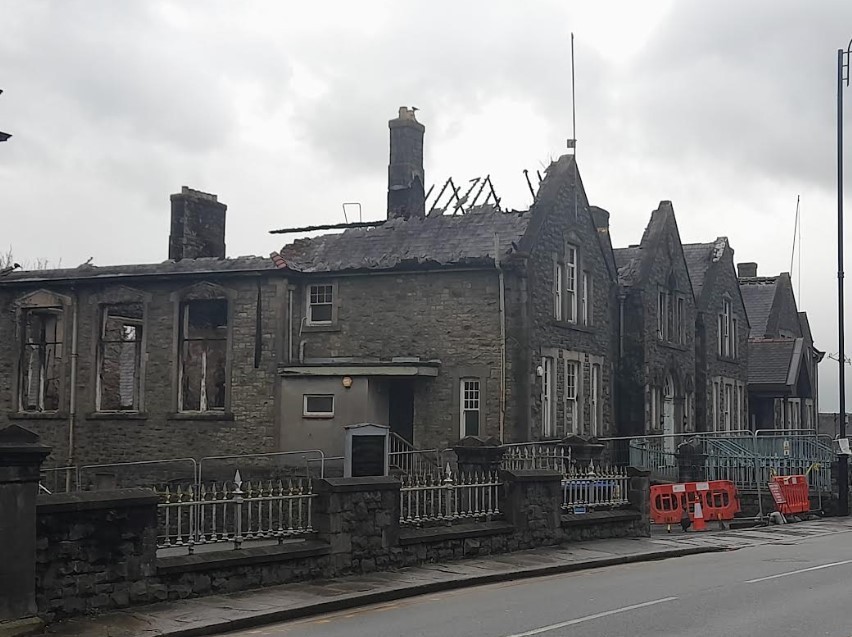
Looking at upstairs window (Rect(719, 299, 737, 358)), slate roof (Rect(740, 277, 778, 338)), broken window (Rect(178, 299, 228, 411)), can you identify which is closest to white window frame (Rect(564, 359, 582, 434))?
broken window (Rect(178, 299, 228, 411))

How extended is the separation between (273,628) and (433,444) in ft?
53.6

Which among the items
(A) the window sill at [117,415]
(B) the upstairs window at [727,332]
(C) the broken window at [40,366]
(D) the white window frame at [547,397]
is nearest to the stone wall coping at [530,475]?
(D) the white window frame at [547,397]

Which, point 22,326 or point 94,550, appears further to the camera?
point 22,326

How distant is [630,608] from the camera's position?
13461mm

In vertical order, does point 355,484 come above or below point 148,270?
below

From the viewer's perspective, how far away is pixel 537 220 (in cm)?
2981

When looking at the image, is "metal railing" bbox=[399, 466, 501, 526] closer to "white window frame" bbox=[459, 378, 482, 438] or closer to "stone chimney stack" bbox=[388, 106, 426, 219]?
"white window frame" bbox=[459, 378, 482, 438]

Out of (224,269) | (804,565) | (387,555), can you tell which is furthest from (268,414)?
(804,565)

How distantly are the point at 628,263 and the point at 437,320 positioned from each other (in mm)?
10717

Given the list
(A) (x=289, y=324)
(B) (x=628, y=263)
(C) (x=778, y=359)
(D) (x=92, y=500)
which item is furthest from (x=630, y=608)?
(C) (x=778, y=359)

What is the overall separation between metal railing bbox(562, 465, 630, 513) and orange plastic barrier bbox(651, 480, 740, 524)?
426cm

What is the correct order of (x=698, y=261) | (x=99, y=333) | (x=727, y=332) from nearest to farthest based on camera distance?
(x=99, y=333) → (x=698, y=261) → (x=727, y=332)

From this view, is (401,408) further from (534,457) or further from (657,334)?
(657,334)

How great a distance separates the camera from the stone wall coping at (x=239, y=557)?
1359 cm
